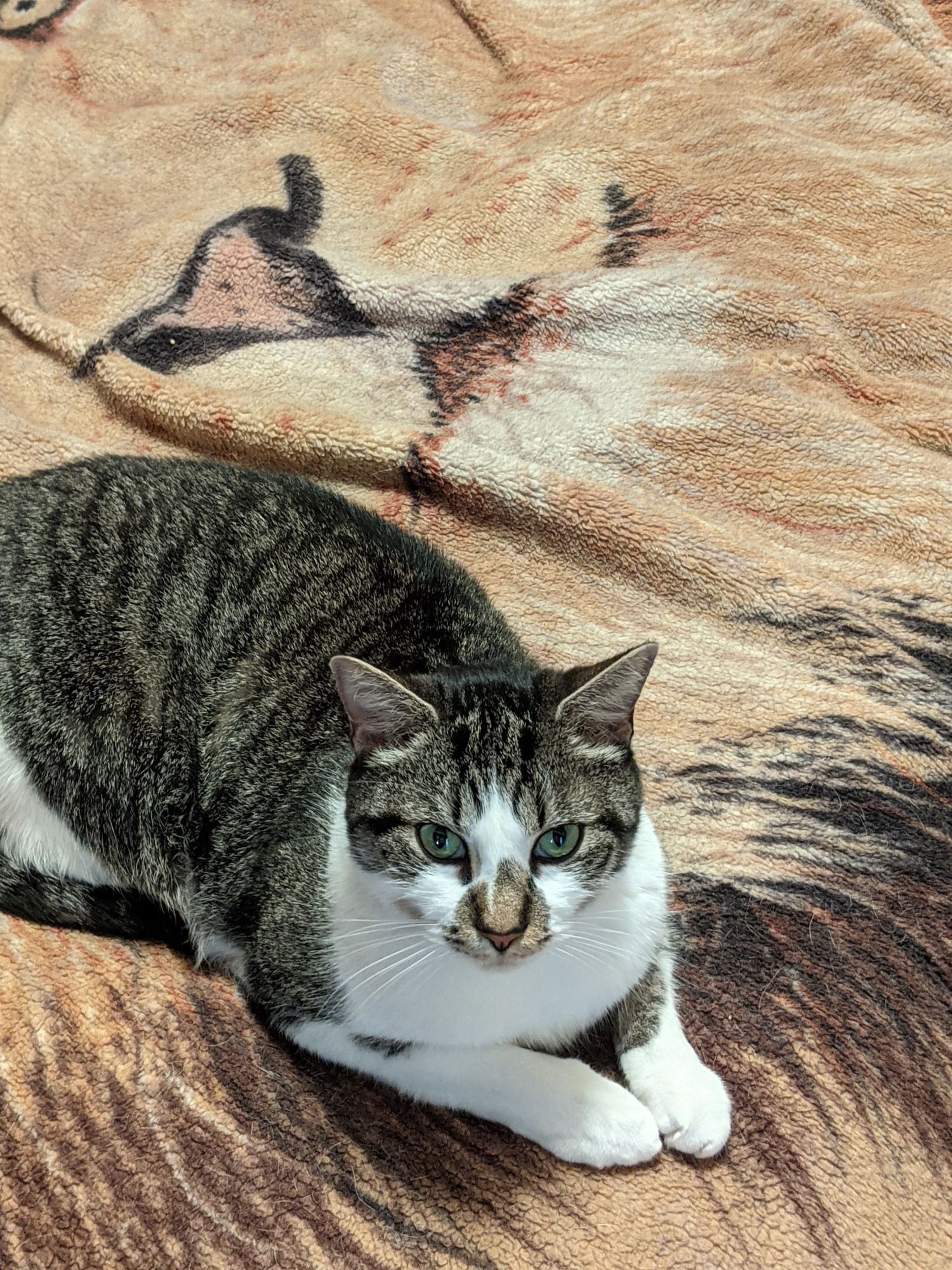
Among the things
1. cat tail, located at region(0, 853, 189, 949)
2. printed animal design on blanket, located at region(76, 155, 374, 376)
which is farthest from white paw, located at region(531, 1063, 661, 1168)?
printed animal design on blanket, located at region(76, 155, 374, 376)

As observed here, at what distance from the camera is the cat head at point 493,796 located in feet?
3.26

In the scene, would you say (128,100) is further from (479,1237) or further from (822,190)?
(479,1237)

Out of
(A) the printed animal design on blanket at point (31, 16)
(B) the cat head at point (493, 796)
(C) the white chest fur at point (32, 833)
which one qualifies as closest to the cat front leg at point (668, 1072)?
(B) the cat head at point (493, 796)

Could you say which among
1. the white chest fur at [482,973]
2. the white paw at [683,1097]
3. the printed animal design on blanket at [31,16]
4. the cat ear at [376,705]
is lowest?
the white paw at [683,1097]

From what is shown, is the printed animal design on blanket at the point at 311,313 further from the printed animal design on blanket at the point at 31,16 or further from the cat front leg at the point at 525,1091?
the cat front leg at the point at 525,1091

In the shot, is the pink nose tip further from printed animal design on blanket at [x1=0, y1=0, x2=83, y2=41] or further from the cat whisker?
printed animal design on blanket at [x1=0, y1=0, x2=83, y2=41]

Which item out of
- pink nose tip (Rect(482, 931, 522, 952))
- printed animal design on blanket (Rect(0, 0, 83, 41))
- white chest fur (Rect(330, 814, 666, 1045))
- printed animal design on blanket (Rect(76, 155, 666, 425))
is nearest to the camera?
pink nose tip (Rect(482, 931, 522, 952))

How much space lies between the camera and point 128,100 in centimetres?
237

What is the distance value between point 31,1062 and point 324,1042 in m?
0.32

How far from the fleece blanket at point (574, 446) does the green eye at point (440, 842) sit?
0.33 metres

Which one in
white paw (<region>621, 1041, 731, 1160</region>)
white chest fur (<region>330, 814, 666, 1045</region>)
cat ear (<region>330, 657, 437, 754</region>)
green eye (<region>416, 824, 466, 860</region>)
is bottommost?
white paw (<region>621, 1041, 731, 1160</region>)

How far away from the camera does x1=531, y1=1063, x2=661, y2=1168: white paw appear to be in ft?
3.43

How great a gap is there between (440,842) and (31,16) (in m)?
2.50

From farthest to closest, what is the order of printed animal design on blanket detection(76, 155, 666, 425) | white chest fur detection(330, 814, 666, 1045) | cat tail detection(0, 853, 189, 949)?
printed animal design on blanket detection(76, 155, 666, 425), cat tail detection(0, 853, 189, 949), white chest fur detection(330, 814, 666, 1045)
